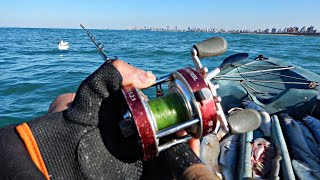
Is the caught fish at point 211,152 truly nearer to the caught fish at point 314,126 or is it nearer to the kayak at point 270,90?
the caught fish at point 314,126

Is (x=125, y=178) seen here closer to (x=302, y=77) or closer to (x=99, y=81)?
(x=99, y=81)

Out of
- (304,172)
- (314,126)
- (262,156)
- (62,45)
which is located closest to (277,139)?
(262,156)

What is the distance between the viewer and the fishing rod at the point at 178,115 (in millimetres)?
1534

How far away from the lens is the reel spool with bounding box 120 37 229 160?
5.02 feet

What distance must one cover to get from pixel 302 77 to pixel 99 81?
703 cm

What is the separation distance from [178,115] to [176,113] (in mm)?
18

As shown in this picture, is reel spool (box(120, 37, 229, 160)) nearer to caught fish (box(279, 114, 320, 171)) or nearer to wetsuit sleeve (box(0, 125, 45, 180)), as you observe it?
wetsuit sleeve (box(0, 125, 45, 180))

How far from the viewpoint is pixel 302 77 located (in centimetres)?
740

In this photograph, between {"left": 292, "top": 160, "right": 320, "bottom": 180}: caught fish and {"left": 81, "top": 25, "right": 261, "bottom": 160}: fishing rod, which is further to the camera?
{"left": 292, "top": 160, "right": 320, "bottom": 180}: caught fish

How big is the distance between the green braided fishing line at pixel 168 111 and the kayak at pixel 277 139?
1.97 metres

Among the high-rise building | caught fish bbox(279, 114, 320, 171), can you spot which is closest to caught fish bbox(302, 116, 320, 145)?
caught fish bbox(279, 114, 320, 171)

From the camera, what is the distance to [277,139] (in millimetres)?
4203

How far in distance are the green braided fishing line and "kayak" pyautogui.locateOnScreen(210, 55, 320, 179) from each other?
6.48ft

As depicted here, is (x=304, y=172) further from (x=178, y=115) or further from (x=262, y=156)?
(x=178, y=115)
